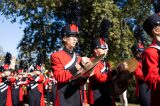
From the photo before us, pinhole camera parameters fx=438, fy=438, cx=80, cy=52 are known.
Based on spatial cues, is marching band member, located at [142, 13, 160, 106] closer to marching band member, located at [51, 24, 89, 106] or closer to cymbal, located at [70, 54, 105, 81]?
cymbal, located at [70, 54, 105, 81]

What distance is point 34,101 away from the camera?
17.8 metres

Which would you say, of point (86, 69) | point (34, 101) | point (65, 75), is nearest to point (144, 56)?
point (86, 69)

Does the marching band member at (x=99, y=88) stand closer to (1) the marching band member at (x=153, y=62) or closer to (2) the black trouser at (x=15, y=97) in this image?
(1) the marching band member at (x=153, y=62)

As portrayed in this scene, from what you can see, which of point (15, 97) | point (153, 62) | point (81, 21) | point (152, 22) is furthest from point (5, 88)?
point (81, 21)

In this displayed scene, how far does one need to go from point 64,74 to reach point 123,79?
3.25 ft

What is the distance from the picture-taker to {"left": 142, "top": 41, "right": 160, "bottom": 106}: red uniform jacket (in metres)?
4.28

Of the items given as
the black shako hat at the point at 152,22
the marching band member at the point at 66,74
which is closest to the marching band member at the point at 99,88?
the marching band member at the point at 66,74

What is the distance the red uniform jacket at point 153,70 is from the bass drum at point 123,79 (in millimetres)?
144

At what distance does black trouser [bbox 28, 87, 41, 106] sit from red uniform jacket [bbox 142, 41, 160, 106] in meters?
13.6

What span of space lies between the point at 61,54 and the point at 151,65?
2020 millimetres

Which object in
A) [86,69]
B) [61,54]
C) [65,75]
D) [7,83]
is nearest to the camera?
[86,69]

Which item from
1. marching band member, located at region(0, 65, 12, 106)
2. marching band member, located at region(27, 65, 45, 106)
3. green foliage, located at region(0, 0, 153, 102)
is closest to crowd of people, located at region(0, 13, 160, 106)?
marching band member, located at region(0, 65, 12, 106)

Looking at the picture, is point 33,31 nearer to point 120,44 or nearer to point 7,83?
point 120,44

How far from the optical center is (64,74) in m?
5.74
